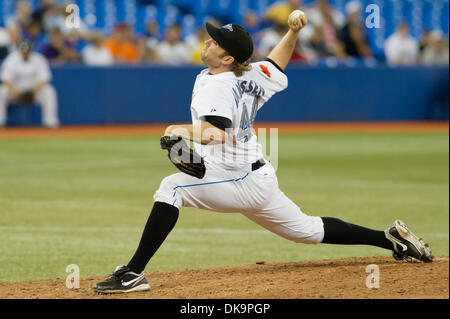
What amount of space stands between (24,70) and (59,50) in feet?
4.18

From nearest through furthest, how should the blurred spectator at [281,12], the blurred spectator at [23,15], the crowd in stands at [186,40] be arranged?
the blurred spectator at [23,15] < the crowd in stands at [186,40] < the blurred spectator at [281,12]

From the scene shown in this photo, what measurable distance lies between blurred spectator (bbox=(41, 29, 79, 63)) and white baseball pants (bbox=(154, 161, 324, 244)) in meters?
14.0

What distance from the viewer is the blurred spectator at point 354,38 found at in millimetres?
21031

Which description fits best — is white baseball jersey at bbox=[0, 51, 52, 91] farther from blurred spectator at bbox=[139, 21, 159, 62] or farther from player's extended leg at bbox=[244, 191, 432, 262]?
player's extended leg at bbox=[244, 191, 432, 262]

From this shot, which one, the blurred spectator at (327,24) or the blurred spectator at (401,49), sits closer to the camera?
the blurred spectator at (327,24)

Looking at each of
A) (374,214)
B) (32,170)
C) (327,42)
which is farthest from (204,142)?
(327,42)

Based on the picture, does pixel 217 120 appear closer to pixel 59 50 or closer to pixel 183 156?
pixel 183 156

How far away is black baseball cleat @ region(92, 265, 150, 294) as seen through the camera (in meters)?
5.10

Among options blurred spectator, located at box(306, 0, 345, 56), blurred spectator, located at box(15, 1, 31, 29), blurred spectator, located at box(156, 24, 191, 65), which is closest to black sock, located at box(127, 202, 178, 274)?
blurred spectator, located at box(15, 1, 31, 29)

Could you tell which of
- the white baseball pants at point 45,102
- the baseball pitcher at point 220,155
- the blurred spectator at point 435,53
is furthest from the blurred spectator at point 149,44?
the baseball pitcher at point 220,155

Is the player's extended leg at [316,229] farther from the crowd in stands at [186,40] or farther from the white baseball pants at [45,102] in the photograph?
→ the crowd in stands at [186,40]

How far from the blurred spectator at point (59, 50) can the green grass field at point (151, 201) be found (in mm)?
2829

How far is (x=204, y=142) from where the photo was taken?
491 cm

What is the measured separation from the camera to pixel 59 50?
18.8m
